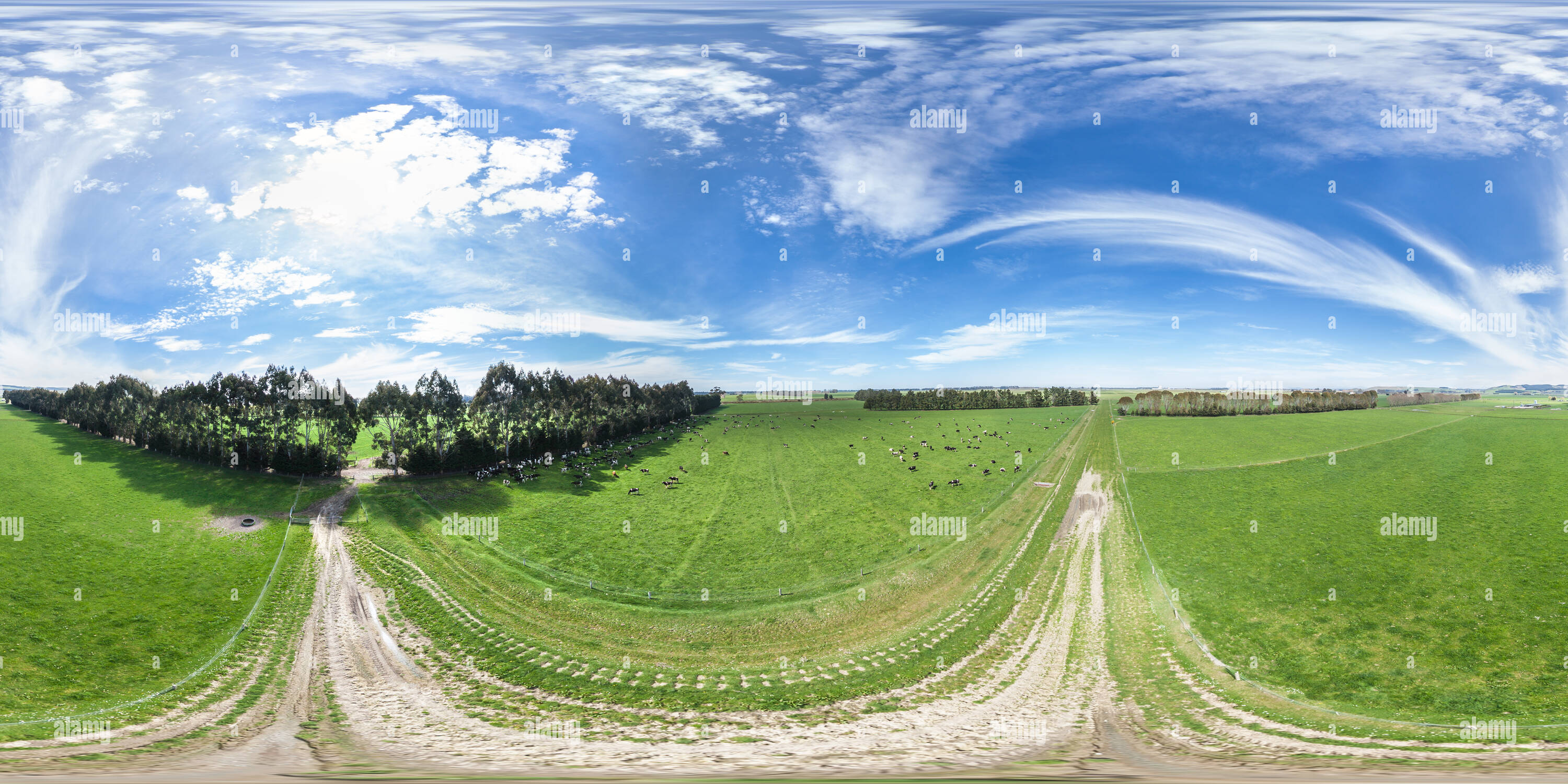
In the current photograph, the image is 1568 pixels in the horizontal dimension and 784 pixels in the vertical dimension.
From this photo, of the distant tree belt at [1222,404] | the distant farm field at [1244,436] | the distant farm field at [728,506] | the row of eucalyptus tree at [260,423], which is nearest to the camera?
the distant farm field at [728,506]

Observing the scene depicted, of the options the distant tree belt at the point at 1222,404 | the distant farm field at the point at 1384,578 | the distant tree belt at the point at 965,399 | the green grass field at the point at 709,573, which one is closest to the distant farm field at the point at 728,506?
the green grass field at the point at 709,573

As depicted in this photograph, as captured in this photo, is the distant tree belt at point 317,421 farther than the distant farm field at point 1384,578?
Yes

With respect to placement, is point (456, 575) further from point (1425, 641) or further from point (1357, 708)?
point (1425, 641)

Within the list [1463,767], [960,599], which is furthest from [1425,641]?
[960,599]

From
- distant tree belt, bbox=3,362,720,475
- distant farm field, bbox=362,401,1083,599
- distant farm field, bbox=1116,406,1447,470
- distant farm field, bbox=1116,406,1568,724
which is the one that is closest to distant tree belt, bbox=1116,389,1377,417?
distant farm field, bbox=1116,406,1447,470

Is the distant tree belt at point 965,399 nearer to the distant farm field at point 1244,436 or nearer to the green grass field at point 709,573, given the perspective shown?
the distant farm field at point 1244,436

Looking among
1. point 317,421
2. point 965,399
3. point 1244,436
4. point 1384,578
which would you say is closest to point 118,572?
point 317,421
